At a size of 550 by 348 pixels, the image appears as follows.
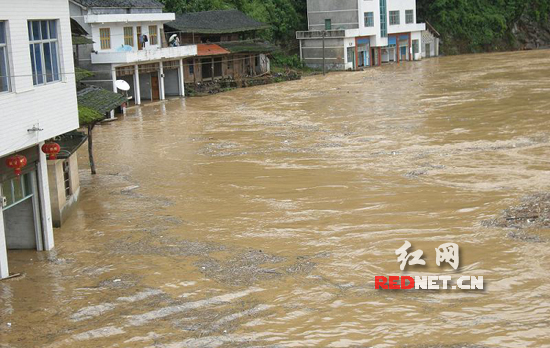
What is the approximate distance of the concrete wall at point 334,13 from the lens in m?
59.8

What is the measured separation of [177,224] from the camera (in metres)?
17.6

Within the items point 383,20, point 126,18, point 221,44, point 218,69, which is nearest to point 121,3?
point 126,18

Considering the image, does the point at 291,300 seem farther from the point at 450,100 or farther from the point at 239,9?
the point at 239,9

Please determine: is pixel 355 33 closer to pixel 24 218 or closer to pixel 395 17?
pixel 395 17

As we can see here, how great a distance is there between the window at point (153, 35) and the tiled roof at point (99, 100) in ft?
68.1

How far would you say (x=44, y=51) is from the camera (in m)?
15.1

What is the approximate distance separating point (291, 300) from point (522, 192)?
8.30 metres

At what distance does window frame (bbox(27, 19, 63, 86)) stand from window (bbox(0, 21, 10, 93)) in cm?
79

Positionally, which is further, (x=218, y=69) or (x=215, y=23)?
(x=218, y=69)

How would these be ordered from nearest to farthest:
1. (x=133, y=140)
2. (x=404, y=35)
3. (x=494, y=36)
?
(x=133, y=140)
(x=404, y=35)
(x=494, y=36)

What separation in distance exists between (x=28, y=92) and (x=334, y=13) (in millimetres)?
48739

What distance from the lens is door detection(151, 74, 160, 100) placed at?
146 feet

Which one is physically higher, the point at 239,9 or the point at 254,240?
the point at 239,9

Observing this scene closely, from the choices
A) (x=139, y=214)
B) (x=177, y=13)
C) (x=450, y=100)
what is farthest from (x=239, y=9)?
(x=139, y=214)
